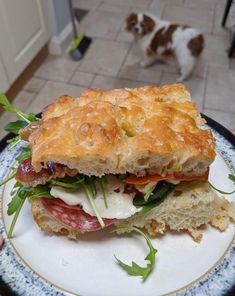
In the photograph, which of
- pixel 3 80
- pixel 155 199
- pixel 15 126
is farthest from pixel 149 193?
pixel 3 80

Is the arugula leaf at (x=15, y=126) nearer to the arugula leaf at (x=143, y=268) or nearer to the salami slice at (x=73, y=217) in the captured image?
the salami slice at (x=73, y=217)

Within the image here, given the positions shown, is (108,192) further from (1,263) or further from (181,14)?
(181,14)

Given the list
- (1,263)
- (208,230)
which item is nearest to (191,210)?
(208,230)

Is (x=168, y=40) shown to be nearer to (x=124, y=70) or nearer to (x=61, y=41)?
(x=124, y=70)

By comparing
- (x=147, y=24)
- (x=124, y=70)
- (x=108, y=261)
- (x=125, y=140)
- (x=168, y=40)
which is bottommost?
(x=124, y=70)

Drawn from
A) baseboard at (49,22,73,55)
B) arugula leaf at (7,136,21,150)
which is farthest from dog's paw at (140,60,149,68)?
arugula leaf at (7,136,21,150)

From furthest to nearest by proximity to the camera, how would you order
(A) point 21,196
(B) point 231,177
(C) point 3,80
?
(C) point 3,80 < (B) point 231,177 < (A) point 21,196

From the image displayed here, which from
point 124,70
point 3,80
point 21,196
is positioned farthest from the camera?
point 124,70

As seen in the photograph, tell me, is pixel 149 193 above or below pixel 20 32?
above
